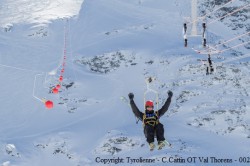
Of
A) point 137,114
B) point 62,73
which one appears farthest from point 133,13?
point 137,114

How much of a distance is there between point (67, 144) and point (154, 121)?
428 inches

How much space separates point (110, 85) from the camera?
31.8 meters

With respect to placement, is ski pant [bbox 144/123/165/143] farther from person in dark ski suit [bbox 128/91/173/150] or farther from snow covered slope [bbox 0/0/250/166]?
snow covered slope [bbox 0/0/250/166]

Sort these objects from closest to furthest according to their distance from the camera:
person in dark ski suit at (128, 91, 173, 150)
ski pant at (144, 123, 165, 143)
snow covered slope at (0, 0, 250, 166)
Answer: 1. person in dark ski suit at (128, 91, 173, 150)
2. ski pant at (144, 123, 165, 143)
3. snow covered slope at (0, 0, 250, 166)

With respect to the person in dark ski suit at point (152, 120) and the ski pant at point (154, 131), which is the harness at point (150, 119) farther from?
the ski pant at point (154, 131)

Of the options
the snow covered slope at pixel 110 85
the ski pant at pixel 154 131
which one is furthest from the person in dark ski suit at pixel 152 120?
the snow covered slope at pixel 110 85

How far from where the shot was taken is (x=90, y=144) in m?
28.2

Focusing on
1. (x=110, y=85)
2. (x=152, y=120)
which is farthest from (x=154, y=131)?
(x=110, y=85)

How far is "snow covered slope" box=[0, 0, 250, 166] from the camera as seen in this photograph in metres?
27.8

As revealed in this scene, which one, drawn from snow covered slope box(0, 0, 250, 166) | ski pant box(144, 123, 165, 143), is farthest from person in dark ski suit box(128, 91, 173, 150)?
snow covered slope box(0, 0, 250, 166)

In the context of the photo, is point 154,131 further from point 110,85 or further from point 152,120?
point 110,85

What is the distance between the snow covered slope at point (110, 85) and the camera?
27.8 m

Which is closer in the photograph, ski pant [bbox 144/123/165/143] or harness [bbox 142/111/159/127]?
harness [bbox 142/111/159/127]

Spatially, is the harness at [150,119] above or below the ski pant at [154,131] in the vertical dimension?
above
